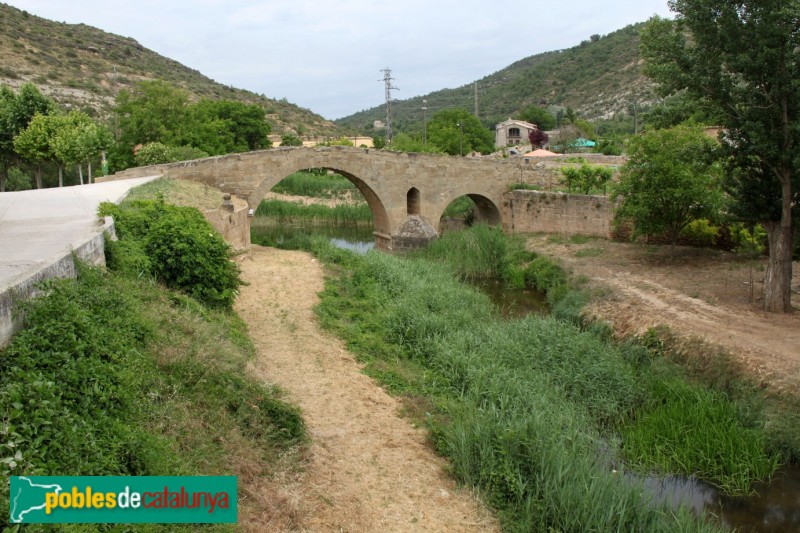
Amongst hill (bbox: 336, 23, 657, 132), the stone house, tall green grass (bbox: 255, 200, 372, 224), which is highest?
hill (bbox: 336, 23, 657, 132)

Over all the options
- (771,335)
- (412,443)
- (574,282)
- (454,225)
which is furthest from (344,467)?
(454,225)

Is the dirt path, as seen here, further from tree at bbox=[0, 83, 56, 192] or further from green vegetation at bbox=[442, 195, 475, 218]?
green vegetation at bbox=[442, 195, 475, 218]

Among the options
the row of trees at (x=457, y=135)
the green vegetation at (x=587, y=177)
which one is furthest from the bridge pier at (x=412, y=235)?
the row of trees at (x=457, y=135)

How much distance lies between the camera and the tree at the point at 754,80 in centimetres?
1075

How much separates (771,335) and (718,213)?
6896 millimetres

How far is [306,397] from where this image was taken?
8.00 meters

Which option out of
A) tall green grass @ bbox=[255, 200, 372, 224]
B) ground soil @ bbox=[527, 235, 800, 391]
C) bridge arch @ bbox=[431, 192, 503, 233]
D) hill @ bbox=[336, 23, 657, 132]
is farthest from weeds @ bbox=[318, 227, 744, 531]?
hill @ bbox=[336, 23, 657, 132]

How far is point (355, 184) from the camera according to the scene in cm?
2391

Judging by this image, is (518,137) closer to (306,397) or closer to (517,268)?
(517,268)

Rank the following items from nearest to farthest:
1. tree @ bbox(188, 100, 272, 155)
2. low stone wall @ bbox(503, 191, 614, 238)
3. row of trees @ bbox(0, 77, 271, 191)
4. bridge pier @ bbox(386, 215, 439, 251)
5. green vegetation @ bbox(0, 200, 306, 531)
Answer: green vegetation @ bbox(0, 200, 306, 531), row of trees @ bbox(0, 77, 271, 191), low stone wall @ bbox(503, 191, 614, 238), bridge pier @ bbox(386, 215, 439, 251), tree @ bbox(188, 100, 272, 155)

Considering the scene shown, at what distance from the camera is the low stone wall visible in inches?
837

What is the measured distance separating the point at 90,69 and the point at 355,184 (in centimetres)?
3698

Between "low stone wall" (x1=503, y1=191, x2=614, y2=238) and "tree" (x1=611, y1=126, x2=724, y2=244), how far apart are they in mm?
2934

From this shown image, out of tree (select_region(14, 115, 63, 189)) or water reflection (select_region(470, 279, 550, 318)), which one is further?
tree (select_region(14, 115, 63, 189))
